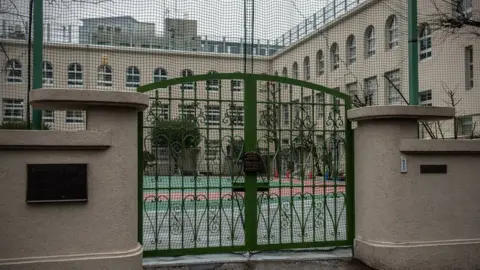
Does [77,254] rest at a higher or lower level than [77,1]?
lower

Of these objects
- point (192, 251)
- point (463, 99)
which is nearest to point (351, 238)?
point (192, 251)

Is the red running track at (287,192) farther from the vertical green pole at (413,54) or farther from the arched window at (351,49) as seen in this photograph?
the arched window at (351,49)

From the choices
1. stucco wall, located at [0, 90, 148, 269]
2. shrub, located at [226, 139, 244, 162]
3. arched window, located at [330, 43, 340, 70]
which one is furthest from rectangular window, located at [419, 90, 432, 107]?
stucco wall, located at [0, 90, 148, 269]

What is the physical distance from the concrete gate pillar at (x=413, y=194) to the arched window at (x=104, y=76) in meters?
3.25

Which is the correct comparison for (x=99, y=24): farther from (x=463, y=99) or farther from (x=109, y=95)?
(x=463, y=99)

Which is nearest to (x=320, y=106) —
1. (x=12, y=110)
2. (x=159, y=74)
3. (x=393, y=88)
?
(x=159, y=74)

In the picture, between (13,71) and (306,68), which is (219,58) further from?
(13,71)

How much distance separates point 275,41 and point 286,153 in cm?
188

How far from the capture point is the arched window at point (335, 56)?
806 cm

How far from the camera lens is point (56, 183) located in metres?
4.57

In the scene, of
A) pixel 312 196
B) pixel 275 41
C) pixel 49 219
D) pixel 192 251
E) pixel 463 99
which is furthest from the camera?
pixel 463 99

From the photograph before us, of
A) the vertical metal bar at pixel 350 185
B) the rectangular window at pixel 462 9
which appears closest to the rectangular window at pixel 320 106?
the vertical metal bar at pixel 350 185

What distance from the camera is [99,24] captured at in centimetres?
601

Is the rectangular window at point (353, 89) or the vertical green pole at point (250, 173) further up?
the rectangular window at point (353, 89)
